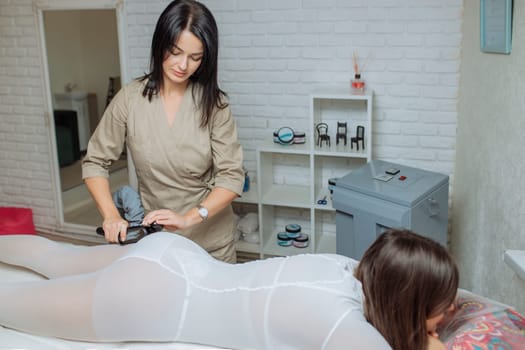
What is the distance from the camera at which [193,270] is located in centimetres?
156

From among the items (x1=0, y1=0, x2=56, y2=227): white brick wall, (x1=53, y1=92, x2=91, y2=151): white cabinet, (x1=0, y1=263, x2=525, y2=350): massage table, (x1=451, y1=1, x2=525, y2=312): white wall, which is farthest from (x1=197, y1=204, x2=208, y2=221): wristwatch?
(x1=53, y1=92, x2=91, y2=151): white cabinet

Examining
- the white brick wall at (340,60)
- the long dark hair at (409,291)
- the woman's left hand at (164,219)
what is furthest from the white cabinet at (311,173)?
the long dark hair at (409,291)

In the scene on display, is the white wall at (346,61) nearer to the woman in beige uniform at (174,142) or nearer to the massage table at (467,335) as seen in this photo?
the woman in beige uniform at (174,142)

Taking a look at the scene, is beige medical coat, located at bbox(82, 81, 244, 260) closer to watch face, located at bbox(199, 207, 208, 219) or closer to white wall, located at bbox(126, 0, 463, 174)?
watch face, located at bbox(199, 207, 208, 219)

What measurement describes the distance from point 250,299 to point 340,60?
1996mm

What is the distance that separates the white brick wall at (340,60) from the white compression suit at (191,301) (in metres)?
1.76

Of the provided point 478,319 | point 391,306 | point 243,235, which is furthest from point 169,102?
point 243,235

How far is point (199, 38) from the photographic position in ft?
6.02

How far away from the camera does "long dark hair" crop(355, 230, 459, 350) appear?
4.17ft

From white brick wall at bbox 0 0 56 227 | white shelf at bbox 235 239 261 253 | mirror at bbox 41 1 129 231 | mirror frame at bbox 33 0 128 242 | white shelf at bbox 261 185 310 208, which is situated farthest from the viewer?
mirror at bbox 41 1 129 231

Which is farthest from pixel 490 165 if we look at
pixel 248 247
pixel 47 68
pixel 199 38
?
pixel 47 68

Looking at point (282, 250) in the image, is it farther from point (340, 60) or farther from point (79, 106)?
point (79, 106)

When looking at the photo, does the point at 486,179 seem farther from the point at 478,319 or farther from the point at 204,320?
the point at 204,320

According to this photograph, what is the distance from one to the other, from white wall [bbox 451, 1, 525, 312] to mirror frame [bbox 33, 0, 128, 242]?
202cm
